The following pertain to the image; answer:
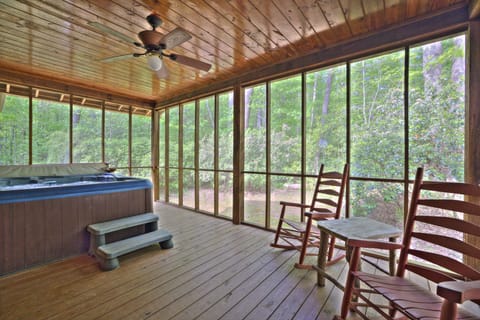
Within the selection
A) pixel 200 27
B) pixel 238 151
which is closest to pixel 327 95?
pixel 238 151

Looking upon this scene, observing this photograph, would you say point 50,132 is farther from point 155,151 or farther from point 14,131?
point 155,151

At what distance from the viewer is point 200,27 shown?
2494 millimetres

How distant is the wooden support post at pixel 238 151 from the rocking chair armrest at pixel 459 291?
10.4 feet

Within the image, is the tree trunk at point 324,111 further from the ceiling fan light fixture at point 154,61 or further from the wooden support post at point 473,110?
the ceiling fan light fixture at point 154,61

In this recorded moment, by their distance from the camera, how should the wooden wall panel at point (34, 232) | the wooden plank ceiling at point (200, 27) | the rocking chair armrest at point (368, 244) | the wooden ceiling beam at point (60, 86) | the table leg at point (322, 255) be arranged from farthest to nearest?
the wooden ceiling beam at point (60, 86) < the wooden wall panel at point (34, 232) < the wooden plank ceiling at point (200, 27) < the table leg at point (322, 255) < the rocking chair armrest at point (368, 244)

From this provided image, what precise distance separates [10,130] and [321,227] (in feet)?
18.1

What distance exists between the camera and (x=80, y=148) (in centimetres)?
470

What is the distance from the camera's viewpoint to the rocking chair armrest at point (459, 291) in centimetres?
86

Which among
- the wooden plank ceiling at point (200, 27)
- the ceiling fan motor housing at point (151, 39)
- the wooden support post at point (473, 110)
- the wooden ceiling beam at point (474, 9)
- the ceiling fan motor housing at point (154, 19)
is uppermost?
the wooden plank ceiling at point (200, 27)

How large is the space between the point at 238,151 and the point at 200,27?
2.09m

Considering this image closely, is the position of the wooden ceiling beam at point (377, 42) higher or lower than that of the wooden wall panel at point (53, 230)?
higher

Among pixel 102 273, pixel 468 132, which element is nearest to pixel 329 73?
pixel 468 132

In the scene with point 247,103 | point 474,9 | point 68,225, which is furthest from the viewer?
point 247,103

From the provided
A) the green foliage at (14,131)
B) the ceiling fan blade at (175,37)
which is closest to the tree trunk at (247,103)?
the ceiling fan blade at (175,37)
